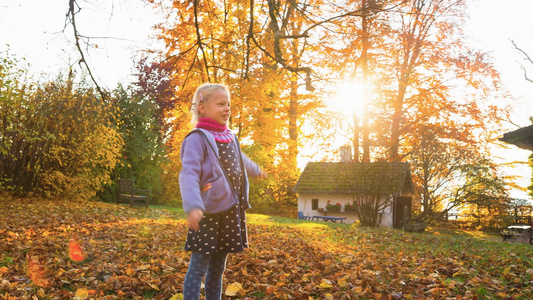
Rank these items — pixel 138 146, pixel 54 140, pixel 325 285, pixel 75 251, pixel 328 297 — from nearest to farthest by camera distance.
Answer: pixel 328 297, pixel 325 285, pixel 75 251, pixel 54 140, pixel 138 146

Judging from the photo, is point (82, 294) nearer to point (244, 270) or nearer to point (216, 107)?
point (244, 270)

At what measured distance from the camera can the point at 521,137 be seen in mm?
11008

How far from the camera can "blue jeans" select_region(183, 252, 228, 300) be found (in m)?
2.94

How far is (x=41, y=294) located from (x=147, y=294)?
2.77ft

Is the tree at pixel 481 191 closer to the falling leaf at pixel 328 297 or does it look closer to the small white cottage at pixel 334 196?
the small white cottage at pixel 334 196

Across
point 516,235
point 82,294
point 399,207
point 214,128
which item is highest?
point 214,128

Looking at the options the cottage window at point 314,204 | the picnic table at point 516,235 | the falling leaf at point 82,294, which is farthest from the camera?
the cottage window at point 314,204

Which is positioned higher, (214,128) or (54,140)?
(54,140)

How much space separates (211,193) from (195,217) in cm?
27

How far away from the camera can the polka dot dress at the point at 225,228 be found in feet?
9.68

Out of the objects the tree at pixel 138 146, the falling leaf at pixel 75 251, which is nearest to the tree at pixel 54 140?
the tree at pixel 138 146

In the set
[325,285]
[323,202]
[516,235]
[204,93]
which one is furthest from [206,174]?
[323,202]

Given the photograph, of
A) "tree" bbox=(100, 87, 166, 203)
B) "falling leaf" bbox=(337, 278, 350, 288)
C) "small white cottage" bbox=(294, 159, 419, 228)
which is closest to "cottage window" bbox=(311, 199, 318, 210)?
"small white cottage" bbox=(294, 159, 419, 228)

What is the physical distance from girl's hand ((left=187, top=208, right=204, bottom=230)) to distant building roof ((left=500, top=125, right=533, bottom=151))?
1028 cm
